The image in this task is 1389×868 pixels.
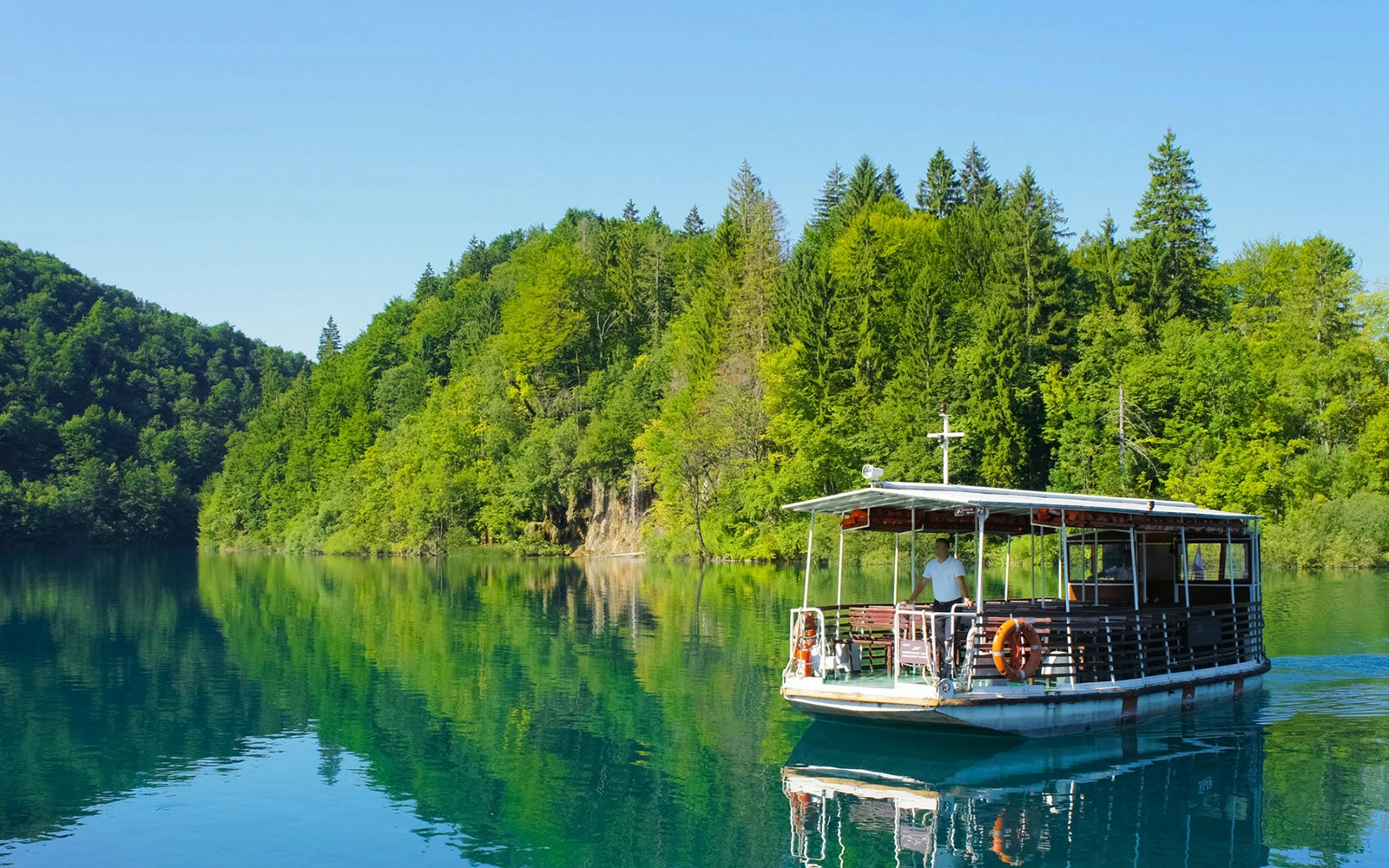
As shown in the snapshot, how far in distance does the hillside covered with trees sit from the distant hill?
30735 millimetres

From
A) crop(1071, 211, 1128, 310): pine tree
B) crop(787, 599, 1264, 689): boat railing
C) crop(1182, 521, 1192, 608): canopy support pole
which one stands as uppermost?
crop(1071, 211, 1128, 310): pine tree

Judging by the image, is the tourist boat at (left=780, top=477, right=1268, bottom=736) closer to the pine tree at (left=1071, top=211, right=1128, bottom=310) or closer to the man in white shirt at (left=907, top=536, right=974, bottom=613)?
the man in white shirt at (left=907, top=536, right=974, bottom=613)

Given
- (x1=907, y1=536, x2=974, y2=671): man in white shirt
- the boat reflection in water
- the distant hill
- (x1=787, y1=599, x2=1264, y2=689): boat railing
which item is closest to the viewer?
the boat reflection in water

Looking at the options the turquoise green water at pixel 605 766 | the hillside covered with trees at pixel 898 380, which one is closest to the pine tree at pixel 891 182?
the hillside covered with trees at pixel 898 380

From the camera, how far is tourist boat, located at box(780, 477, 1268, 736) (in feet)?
55.5

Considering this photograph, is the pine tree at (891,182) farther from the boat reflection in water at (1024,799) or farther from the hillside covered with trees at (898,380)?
the boat reflection in water at (1024,799)

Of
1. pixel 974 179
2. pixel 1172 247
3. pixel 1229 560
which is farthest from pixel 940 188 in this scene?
pixel 1229 560

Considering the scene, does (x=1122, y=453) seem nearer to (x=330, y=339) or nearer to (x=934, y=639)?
(x=934, y=639)

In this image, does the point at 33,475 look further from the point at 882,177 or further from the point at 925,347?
the point at 925,347

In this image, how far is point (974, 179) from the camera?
9731 cm

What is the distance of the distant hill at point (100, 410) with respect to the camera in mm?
116375

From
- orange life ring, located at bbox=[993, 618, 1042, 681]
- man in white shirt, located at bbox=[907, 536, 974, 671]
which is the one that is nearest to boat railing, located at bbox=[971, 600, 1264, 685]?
orange life ring, located at bbox=[993, 618, 1042, 681]

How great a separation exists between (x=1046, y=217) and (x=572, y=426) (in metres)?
35.6

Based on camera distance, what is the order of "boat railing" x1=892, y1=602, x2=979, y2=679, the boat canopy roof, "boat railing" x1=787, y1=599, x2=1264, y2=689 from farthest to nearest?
1. the boat canopy roof
2. "boat railing" x1=787, y1=599, x2=1264, y2=689
3. "boat railing" x1=892, y1=602, x2=979, y2=679
